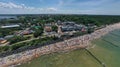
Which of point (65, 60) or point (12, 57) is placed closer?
point (12, 57)

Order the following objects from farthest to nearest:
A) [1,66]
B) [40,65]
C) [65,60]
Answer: [65,60]
[40,65]
[1,66]

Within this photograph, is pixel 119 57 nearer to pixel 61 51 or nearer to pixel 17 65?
pixel 61 51

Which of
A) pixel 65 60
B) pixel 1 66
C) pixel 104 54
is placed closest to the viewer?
pixel 1 66

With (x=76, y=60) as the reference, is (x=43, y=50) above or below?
above

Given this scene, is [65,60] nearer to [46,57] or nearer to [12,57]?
[46,57]

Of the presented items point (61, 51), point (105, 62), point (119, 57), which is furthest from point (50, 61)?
point (119, 57)

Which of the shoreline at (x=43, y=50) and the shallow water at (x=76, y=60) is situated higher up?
the shoreline at (x=43, y=50)

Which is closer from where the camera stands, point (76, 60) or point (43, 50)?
point (76, 60)

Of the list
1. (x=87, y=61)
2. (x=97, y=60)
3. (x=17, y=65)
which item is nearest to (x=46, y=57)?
(x=17, y=65)

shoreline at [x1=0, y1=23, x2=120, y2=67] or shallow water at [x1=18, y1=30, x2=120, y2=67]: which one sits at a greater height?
shoreline at [x1=0, y1=23, x2=120, y2=67]
